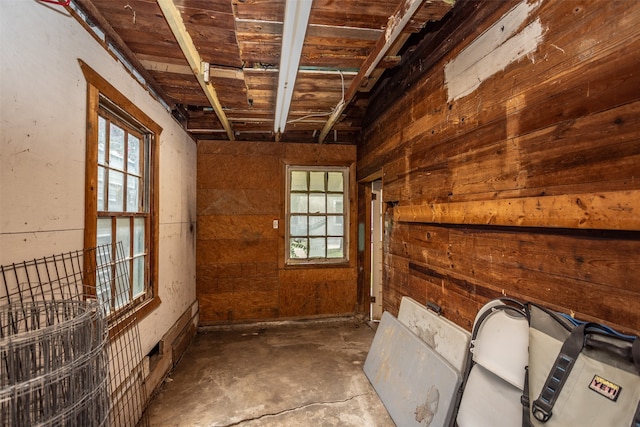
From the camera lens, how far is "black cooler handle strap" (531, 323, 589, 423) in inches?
37.5

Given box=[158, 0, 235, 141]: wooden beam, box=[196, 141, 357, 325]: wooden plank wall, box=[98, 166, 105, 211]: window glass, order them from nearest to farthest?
box=[158, 0, 235, 141]: wooden beam < box=[98, 166, 105, 211]: window glass < box=[196, 141, 357, 325]: wooden plank wall

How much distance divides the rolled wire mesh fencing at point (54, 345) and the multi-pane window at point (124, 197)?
326 mm

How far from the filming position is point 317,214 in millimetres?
4176

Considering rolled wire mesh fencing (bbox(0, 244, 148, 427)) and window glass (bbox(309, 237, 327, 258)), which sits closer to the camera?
rolled wire mesh fencing (bbox(0, 244, 148, 427))

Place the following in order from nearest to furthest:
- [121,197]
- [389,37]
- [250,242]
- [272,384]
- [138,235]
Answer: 1. [389,37]
2. [121,197]
3. [138,235]
4. [272,384]
5. [250,242]

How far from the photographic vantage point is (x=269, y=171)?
405cm

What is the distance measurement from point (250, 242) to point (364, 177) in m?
1.77

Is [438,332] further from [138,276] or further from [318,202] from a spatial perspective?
[318,202]

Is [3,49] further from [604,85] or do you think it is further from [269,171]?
[269,171]

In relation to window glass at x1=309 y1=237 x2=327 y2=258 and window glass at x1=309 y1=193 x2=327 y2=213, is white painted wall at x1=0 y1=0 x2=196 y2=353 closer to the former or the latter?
window glass at x1=309 y1=193 x2=327 y2=213

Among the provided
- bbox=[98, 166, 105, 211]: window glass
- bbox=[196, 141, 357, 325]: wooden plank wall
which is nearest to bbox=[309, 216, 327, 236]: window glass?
bbox=[196, 141, 357, 325]: wooden plank wall

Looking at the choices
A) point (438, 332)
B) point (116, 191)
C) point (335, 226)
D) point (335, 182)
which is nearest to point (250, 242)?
point (335, 226)

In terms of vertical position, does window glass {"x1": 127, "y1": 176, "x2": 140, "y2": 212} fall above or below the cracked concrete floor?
above

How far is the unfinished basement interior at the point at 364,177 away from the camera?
97 centimetres
